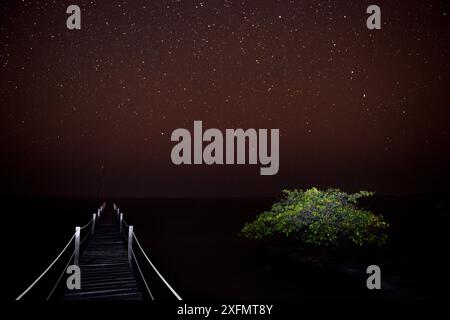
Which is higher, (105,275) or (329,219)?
(329,219)

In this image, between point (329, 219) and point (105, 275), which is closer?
point (105, 275)

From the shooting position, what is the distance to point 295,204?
1619 cm

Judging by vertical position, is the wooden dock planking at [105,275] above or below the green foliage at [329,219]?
below

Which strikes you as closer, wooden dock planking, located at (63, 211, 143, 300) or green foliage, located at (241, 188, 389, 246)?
wooden dock planking, located at (63, 211, 143, 300)

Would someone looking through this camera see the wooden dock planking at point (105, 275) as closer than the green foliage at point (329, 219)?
→ Yes

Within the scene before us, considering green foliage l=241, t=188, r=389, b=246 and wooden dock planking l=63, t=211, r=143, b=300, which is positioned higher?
green foliage l=241, t=188, r=389, b=246

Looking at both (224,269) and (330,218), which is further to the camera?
(224,269)

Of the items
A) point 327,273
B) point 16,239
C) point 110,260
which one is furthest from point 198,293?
point 16,239
